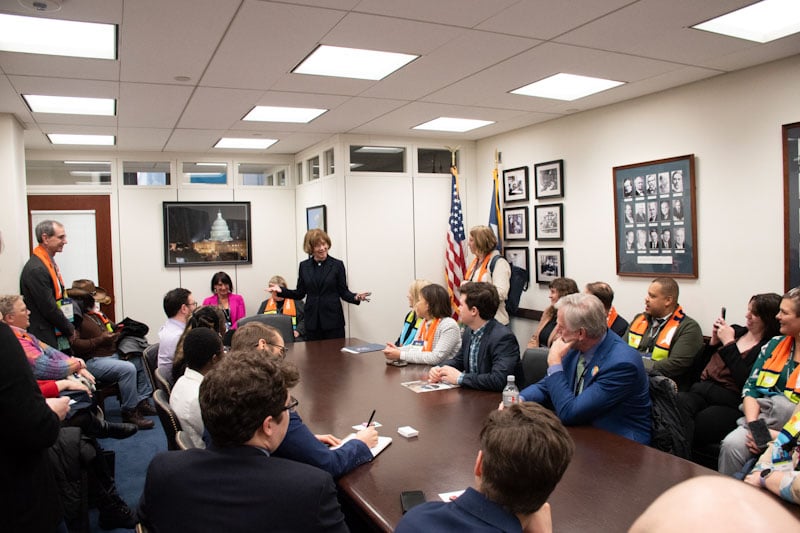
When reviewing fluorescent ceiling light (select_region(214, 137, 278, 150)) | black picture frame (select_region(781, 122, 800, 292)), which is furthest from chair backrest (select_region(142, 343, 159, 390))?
black picture frame (select_region(781, 122, 800, 292))

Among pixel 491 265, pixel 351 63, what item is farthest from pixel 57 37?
pixel 491 265

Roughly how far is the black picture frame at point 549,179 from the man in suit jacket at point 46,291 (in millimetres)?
4551

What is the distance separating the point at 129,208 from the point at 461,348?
550 cm

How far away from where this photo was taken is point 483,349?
10.6 feet

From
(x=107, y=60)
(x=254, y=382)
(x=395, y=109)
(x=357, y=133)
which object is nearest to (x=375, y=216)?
(x=357, y=133)

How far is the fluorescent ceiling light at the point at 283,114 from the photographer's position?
5273 mm

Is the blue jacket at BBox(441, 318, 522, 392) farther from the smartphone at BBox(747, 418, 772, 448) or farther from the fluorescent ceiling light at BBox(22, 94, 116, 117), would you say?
the fluorescent ceiling light at BBox(22, 94, 116, 117)

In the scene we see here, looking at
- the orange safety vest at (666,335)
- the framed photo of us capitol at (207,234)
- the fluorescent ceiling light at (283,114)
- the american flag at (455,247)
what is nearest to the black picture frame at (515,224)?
the american flag at (455,247)

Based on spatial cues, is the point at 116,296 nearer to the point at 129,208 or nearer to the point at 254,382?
the point at 129,208

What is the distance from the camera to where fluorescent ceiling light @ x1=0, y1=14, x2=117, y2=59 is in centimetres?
312

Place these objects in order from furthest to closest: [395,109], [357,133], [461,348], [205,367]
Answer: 1. [357,133]
2. [395,109]
3. [461,348]
4. [205,367]

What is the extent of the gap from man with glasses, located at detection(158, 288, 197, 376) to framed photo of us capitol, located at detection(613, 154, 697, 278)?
12.4 ft

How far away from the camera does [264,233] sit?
793cm

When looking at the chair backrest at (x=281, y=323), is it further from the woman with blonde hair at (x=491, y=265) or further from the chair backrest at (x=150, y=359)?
the woman with blonde hair at (x=491, y=265)
